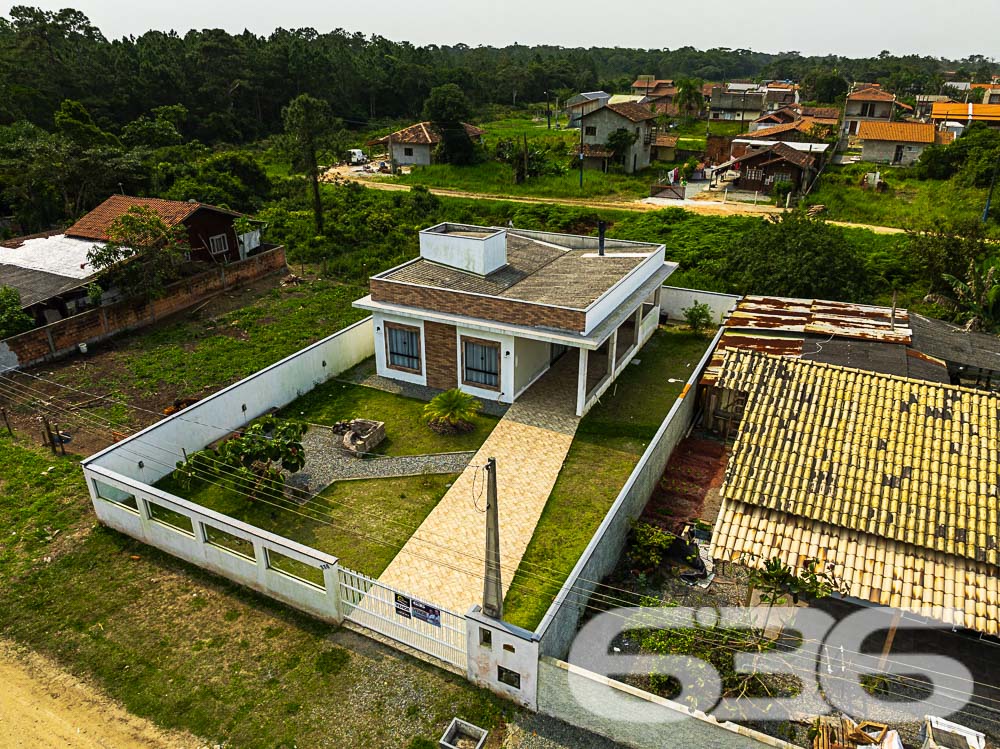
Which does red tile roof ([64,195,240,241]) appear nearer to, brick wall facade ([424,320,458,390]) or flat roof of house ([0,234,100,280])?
flat roof of house ([0,234,100,280])

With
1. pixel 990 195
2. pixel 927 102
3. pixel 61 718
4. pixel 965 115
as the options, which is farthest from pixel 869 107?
pixel 61 718

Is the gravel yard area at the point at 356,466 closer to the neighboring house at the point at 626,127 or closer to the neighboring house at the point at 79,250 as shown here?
the neighboring house at the point at 79,250

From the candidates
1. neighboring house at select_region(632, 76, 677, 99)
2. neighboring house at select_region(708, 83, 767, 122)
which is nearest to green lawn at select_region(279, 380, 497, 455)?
neighboring house at select_region(708, 83, 767, 122)

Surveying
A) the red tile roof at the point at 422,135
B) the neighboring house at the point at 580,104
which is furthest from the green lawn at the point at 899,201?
the neighboring house at the point at 580,104

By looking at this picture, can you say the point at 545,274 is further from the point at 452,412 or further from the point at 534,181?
the point at 534,181

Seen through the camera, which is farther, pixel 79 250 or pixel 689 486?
pixel 79 250

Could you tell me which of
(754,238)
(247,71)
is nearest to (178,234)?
(754,238)

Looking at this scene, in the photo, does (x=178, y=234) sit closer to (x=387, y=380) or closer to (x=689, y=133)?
(x=387, y=380)
